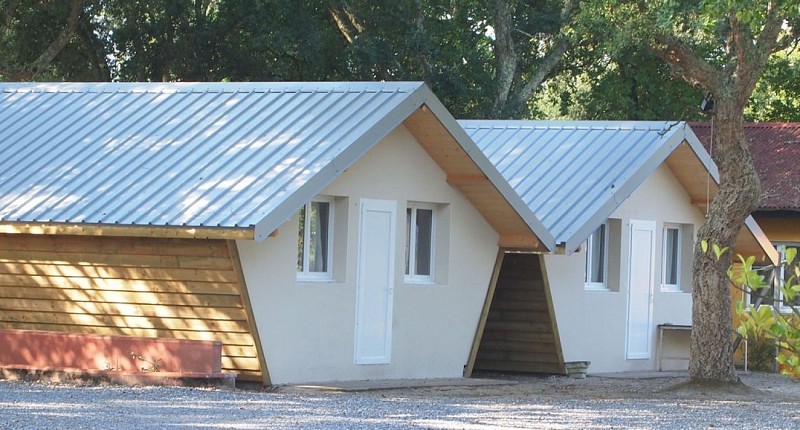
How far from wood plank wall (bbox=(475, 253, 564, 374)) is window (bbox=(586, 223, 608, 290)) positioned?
65.9 inches

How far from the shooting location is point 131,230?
48.8ft

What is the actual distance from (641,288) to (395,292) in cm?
638

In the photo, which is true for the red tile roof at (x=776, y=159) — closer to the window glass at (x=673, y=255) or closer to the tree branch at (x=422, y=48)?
the window glass at (x=673, y=255)

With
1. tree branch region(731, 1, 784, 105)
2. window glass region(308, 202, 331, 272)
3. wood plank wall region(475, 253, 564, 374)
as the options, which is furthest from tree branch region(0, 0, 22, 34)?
tree branch region(731, 1, 784, 105)

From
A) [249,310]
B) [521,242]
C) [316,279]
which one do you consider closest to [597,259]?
[521,242]

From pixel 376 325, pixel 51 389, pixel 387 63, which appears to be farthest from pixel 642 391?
pixel 387 63

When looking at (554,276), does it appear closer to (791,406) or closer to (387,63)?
(791,406)

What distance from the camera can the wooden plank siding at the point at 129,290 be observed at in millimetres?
15453

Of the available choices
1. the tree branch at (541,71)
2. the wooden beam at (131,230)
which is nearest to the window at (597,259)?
the wooden beam at (131,230)

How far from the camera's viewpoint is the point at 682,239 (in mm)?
23828

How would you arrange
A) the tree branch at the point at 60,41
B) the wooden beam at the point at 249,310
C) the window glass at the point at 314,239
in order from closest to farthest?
1. the wooden beam at the point at 249,310
2. the window glass at the point at 314,239
3. the tree branch at the point at 60,41

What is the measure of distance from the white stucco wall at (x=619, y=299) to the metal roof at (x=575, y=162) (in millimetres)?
980

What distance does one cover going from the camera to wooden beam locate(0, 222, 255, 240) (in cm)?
1434

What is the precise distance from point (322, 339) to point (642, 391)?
4.54 m
